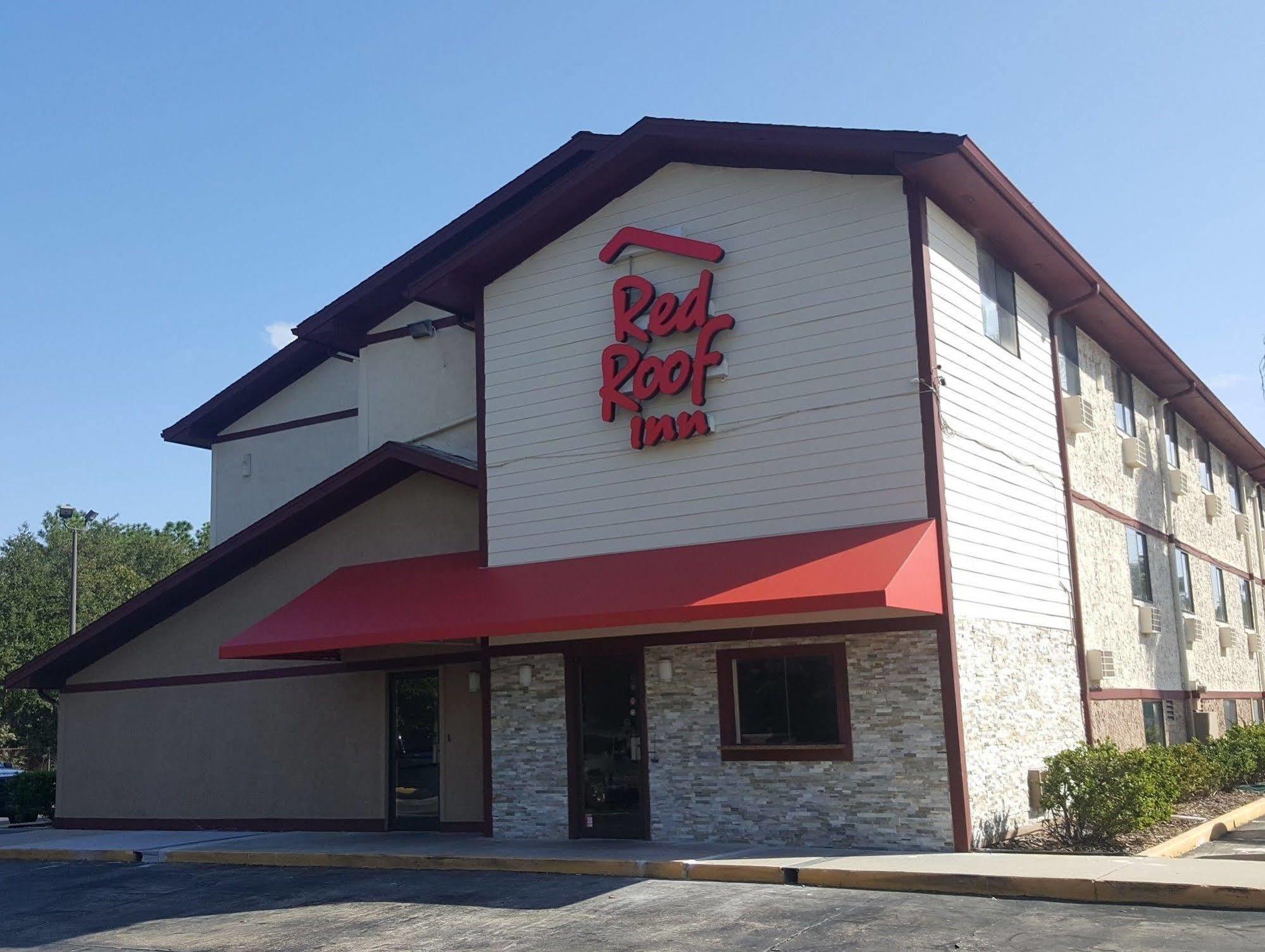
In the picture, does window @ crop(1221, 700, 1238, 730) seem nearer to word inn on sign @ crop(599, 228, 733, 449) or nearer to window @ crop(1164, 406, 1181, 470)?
window @ crop(1164, 406, 1181, 470)

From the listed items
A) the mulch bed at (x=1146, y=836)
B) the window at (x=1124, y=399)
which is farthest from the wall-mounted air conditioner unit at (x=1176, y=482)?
the mulch bed at (x=1146, y=836)

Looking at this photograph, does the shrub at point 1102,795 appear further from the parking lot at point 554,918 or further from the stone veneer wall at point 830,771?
the parking lot at point 554,918

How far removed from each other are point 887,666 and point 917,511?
1.72 meters

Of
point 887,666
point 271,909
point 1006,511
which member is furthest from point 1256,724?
point 271,909

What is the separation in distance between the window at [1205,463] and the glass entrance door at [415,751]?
17.2m

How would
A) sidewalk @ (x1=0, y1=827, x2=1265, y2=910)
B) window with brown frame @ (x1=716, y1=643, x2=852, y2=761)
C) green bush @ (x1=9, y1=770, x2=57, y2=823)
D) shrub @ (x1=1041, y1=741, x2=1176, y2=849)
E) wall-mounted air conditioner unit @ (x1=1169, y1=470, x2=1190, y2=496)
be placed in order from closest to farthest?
sidewalk @ (x1=0, y1=827, x2=1265, y2=910)
shrub @ (x1=1041, y1=741, x2=1176, y2=849)
window with brown frame @ (x1=716, y1=643, x2=852, y2=761)
wall-mounted air conditioner unit @ (x1=1169, y1=470, x2=1190, y2=496)
green bush @ (x1=9, y1=770, x2=57, y2=823)

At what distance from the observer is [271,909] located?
1298cm

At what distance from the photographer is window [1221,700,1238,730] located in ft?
83.7

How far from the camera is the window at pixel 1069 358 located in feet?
63.7

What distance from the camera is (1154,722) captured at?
21.1 meters

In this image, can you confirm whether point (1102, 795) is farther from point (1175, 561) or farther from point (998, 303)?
point (1175, 561)

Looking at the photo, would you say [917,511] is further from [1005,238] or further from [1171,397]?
[1171,397]

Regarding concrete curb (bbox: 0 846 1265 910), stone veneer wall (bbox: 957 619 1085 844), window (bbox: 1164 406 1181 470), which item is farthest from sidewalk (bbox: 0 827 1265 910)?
window (bbox: 1164 406 1181 470)

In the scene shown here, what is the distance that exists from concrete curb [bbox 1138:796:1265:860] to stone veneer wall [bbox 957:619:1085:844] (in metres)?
1.65
